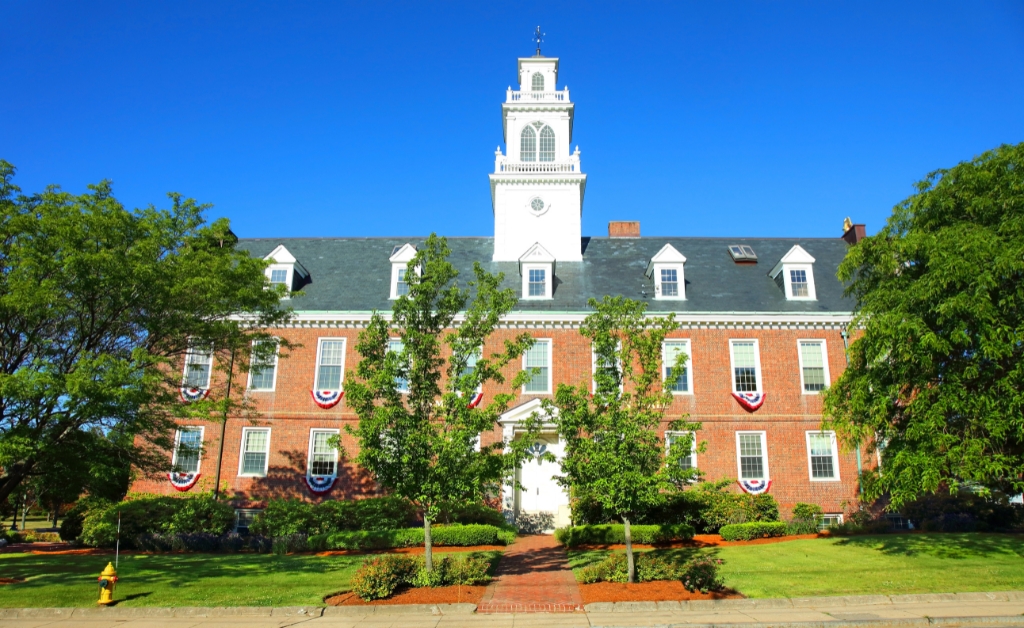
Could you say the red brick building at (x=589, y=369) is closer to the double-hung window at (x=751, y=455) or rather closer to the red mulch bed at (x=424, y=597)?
the double-hung window at (x=751, y=455)

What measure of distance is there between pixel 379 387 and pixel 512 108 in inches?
843

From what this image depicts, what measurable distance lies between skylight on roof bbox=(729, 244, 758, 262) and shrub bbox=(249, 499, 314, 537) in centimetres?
2061

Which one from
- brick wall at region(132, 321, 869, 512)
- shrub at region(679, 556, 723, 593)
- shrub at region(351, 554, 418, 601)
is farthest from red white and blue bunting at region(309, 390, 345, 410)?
shrub at region(679, 556, 723, 593)

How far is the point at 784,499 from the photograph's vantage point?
24312 mm

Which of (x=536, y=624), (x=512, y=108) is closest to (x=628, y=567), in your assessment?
(x=536, y=624)

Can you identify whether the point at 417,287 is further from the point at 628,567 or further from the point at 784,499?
the point at 784,499

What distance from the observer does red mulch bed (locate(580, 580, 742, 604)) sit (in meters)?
12.9

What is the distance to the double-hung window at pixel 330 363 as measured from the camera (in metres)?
26.0

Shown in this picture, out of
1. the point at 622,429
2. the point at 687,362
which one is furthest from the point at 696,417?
the point at 622,429

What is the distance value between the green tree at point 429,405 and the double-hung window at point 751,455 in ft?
41.9

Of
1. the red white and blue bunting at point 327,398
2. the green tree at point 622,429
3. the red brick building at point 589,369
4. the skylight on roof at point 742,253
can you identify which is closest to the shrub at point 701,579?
the green tree at point 622,429

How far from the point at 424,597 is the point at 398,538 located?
6.69 meters

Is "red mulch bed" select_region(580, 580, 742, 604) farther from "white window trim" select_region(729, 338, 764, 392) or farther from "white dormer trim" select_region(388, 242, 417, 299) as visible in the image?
"white dormer trim" select_region(388, 242, 417, 299)

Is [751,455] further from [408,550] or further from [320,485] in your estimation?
[320,485]
